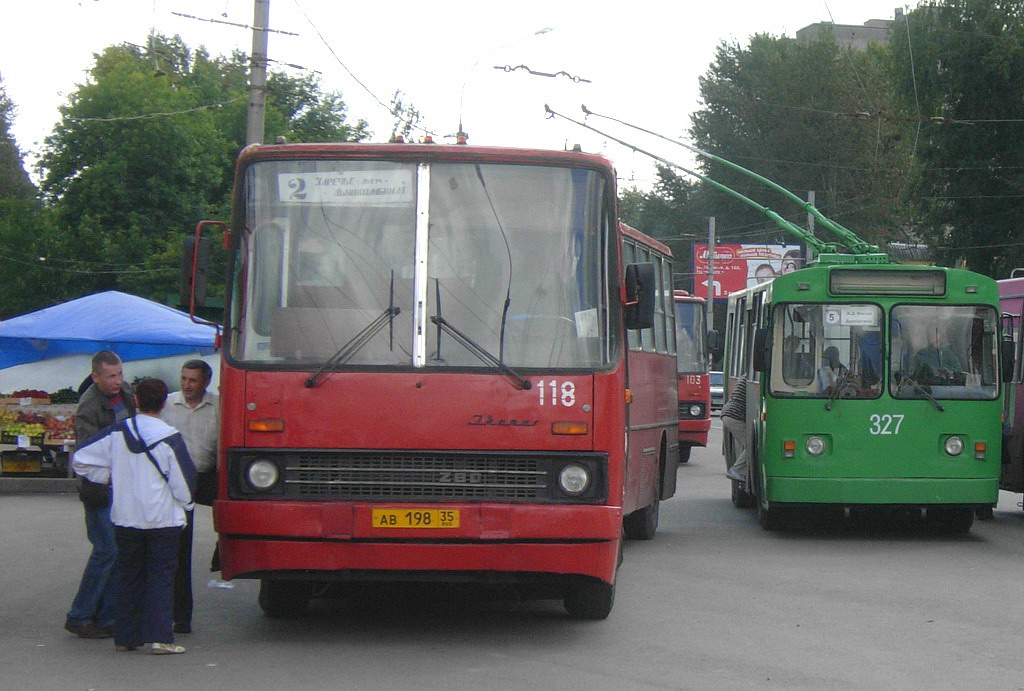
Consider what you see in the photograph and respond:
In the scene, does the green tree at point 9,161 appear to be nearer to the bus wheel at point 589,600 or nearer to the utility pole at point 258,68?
the utility pole at point 258,68

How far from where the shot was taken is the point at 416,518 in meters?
8.16

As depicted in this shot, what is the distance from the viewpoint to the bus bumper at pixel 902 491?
14375mm

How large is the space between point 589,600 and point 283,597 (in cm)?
192

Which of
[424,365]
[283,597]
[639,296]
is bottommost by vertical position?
[283,597]

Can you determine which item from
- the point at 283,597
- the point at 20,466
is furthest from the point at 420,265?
the point at 20,466

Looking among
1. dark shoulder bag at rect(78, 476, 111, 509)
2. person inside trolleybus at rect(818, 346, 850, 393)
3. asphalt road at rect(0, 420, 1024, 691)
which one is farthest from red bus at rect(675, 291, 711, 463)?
dark shoulder bag at rect(78, 476, 111, 509)

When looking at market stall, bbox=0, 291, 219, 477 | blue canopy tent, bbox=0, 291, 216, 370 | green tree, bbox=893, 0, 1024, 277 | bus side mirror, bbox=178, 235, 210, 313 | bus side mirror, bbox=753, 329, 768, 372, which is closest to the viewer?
bus side mirror, bbox=178, 235, 210, 313

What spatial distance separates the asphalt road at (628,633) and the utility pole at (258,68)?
6226 millimetres

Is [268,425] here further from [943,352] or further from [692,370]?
[692,370]

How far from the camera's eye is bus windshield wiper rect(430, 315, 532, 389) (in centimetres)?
827

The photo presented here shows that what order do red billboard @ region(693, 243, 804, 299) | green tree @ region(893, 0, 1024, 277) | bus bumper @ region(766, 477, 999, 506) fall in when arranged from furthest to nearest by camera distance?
red billboard @ region(693, 243, 804, 299) < green tree @ region(893, 0, 1024, 277) < bus bumper @ region(766, 477, 999, 506)

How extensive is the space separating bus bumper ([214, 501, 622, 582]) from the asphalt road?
1.69 ft

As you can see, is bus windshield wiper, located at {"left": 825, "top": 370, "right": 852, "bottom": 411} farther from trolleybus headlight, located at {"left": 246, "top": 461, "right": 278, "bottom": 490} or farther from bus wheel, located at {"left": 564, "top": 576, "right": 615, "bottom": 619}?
trolleybus headlight, located at {"left": 246, "top": 461, "right": 278, "bottom": 490}

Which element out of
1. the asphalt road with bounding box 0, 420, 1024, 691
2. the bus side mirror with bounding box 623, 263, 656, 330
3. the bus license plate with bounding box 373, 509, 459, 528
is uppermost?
the bus side mirror with bounding box 623, 263, 656, 330
